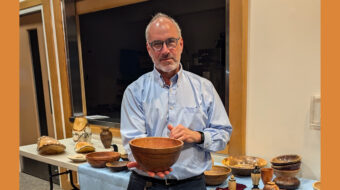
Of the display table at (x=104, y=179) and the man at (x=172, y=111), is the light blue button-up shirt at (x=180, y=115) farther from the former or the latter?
the display table at (x=104, y=179)

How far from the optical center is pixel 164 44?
122 cm

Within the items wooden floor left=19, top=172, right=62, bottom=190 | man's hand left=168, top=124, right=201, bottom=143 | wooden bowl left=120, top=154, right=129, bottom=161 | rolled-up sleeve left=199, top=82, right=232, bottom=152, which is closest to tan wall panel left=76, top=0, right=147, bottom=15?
wooden bowl left=120, top=154, right=129, bottom=161

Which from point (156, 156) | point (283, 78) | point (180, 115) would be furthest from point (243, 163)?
point (156, 156)

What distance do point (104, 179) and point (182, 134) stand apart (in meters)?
1.12

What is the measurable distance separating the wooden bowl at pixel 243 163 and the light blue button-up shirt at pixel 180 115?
59 cm

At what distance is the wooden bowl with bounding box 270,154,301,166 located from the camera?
1672mm

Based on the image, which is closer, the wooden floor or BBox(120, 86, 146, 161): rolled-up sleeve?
BBox(120, 86, 146, 161): rolled-up sleeve

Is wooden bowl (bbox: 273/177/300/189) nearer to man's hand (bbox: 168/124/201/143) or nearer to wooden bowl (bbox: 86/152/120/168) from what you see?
man's hand (bbox: 168/124/201/143)

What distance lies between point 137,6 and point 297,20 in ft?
5.67

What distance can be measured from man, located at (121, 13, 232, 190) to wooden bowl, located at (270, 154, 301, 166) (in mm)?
622

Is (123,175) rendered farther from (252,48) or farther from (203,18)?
(203,18)

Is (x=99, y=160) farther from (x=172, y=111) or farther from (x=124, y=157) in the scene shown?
(x=172, y=111)

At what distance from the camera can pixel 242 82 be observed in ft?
6.57

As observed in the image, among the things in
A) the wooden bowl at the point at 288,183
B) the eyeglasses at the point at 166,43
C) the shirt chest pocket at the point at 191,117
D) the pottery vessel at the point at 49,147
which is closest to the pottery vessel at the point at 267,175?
the wooden bowl at the point at 288,183
